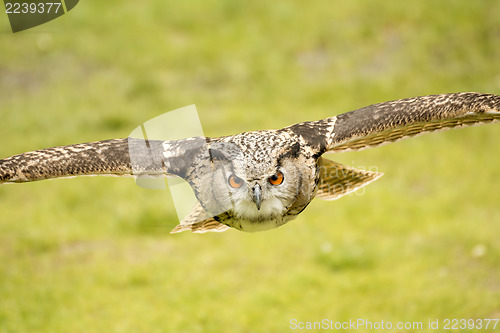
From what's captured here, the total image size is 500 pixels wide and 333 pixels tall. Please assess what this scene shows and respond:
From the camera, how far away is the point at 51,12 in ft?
48.2

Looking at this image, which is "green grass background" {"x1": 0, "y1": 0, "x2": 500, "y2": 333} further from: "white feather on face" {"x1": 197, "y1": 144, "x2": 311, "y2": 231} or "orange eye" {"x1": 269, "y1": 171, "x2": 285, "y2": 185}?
"orange eye" {"x1": 269, "y1": 171, "x2": 285, "y2": 185}

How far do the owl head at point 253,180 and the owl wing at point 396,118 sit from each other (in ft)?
1.01

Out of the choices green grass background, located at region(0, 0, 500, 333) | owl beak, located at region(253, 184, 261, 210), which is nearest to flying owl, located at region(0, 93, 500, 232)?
owl beak, located at region(253, 184, 261, 210)

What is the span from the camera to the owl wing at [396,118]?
514cm

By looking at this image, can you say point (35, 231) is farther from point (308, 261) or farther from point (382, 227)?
point (382, 227)

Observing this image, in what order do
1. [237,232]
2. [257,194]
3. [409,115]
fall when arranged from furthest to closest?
[237,232] < [409,115] < [257,194]

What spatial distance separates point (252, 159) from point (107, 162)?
3.93 feet

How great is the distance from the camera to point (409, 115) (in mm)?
5223

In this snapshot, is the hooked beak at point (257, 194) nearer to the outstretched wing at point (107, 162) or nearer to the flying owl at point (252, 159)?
the flying owl at point (252, 159)

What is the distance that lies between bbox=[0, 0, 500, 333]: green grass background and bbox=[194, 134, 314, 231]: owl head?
2464 mm

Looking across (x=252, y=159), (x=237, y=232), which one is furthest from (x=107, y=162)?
(x=237, y=232)

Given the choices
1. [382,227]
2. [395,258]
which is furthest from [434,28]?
[395,258]

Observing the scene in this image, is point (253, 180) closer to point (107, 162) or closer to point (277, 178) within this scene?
point (277, 178)

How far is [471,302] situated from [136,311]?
395 centimetres
